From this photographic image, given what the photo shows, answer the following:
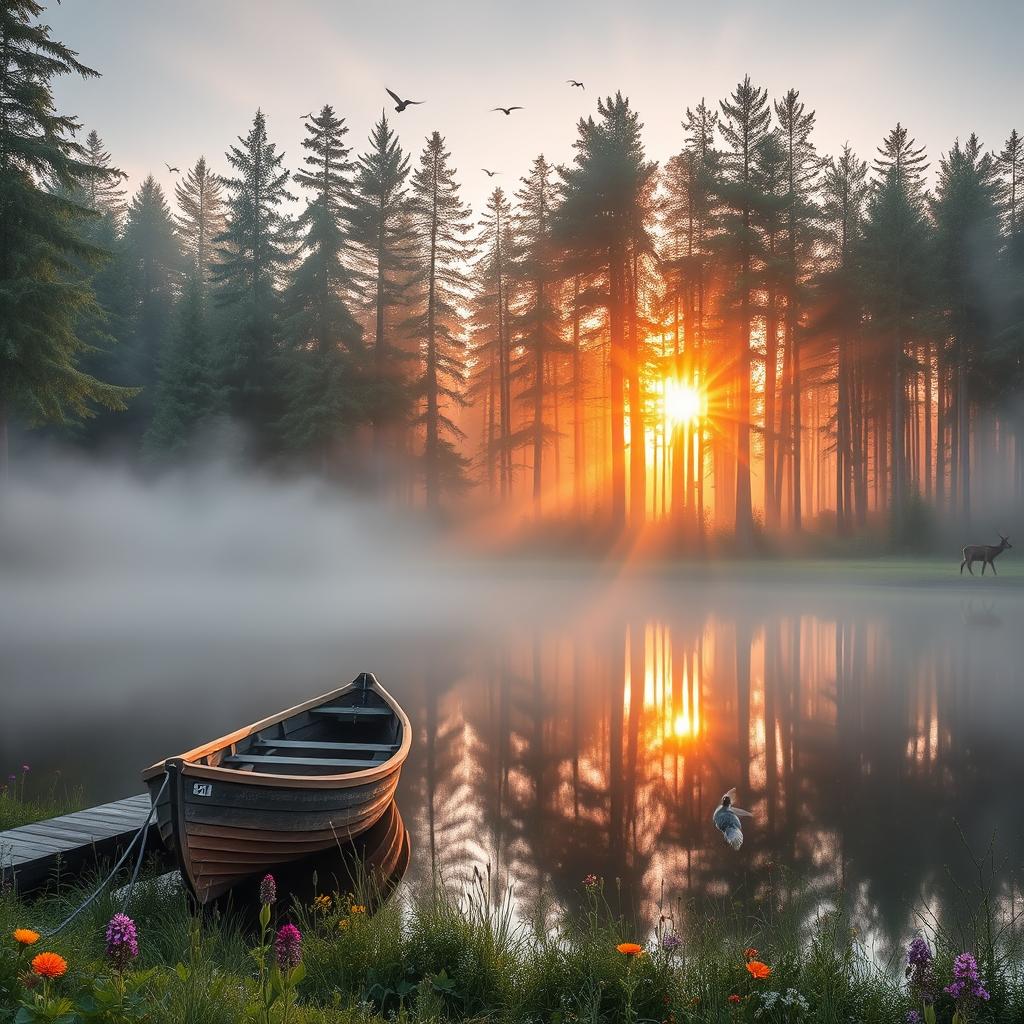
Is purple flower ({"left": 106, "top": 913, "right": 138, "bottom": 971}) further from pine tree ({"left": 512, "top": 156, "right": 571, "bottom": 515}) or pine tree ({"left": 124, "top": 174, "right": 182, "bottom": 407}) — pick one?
pine tree ({"left": 124, "top": 174, "right": 182, "bottom": 407})

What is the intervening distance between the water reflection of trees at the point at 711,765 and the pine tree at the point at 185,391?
29929mm

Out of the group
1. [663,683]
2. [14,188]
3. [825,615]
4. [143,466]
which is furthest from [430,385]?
[663,683]

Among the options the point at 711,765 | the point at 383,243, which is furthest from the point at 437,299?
the point at 711,765

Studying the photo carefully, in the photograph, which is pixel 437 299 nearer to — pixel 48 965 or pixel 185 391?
pixel 185 391

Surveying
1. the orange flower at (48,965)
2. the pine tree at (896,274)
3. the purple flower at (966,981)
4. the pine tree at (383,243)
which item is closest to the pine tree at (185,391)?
the pine tree at (383,243)

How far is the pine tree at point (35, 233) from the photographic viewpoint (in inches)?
1015

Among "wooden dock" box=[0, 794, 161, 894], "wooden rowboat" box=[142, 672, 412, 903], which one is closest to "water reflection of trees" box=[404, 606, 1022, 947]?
"wooden rowboat" box=[142, 672, 412, 903]

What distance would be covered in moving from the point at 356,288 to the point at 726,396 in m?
20.4

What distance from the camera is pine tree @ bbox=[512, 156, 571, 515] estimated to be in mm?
46719

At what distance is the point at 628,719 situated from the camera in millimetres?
14086

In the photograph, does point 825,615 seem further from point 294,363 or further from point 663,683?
point 294,363

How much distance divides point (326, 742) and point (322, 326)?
3938cm

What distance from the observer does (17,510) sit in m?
40.8

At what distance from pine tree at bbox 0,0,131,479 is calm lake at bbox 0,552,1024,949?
727 cm
